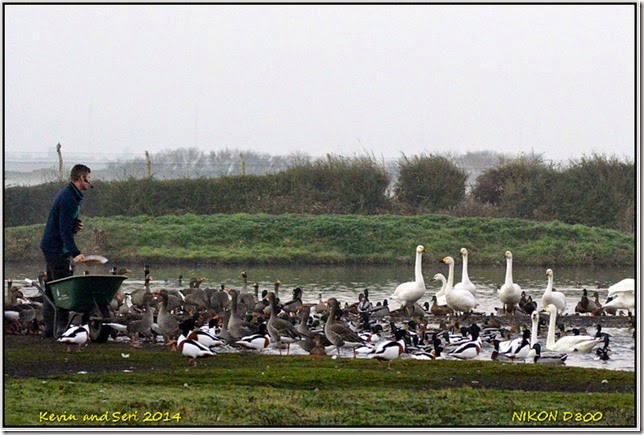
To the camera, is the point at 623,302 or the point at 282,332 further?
the point at 623,302

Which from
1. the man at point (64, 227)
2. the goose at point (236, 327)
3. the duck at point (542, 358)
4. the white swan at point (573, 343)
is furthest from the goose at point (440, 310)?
the man at point (64, 227)

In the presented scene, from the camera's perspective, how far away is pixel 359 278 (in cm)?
2712

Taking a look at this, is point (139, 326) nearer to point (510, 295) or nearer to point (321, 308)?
point (321, 308)

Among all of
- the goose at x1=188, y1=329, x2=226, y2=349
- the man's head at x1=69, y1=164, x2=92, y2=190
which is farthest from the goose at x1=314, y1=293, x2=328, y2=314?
the man's head at x1=69, y1=164, x2=92, y2=190

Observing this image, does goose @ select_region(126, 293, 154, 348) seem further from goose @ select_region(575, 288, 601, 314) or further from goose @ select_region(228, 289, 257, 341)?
goose @ select_region(575, 288, 601, 314)

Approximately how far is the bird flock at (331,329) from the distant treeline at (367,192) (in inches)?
642

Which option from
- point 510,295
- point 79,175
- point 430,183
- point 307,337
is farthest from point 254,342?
point 430,183

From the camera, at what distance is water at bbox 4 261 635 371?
23.3 meters

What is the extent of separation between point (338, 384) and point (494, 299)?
11548 mm

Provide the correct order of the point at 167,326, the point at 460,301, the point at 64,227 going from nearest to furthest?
the point at 64,227, the point at 167,326, the point at 460,301

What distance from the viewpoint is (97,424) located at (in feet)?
30.9

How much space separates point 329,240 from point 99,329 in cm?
1879

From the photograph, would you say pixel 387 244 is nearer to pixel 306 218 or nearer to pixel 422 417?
pixel 306 218

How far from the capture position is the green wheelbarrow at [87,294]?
531 inches
